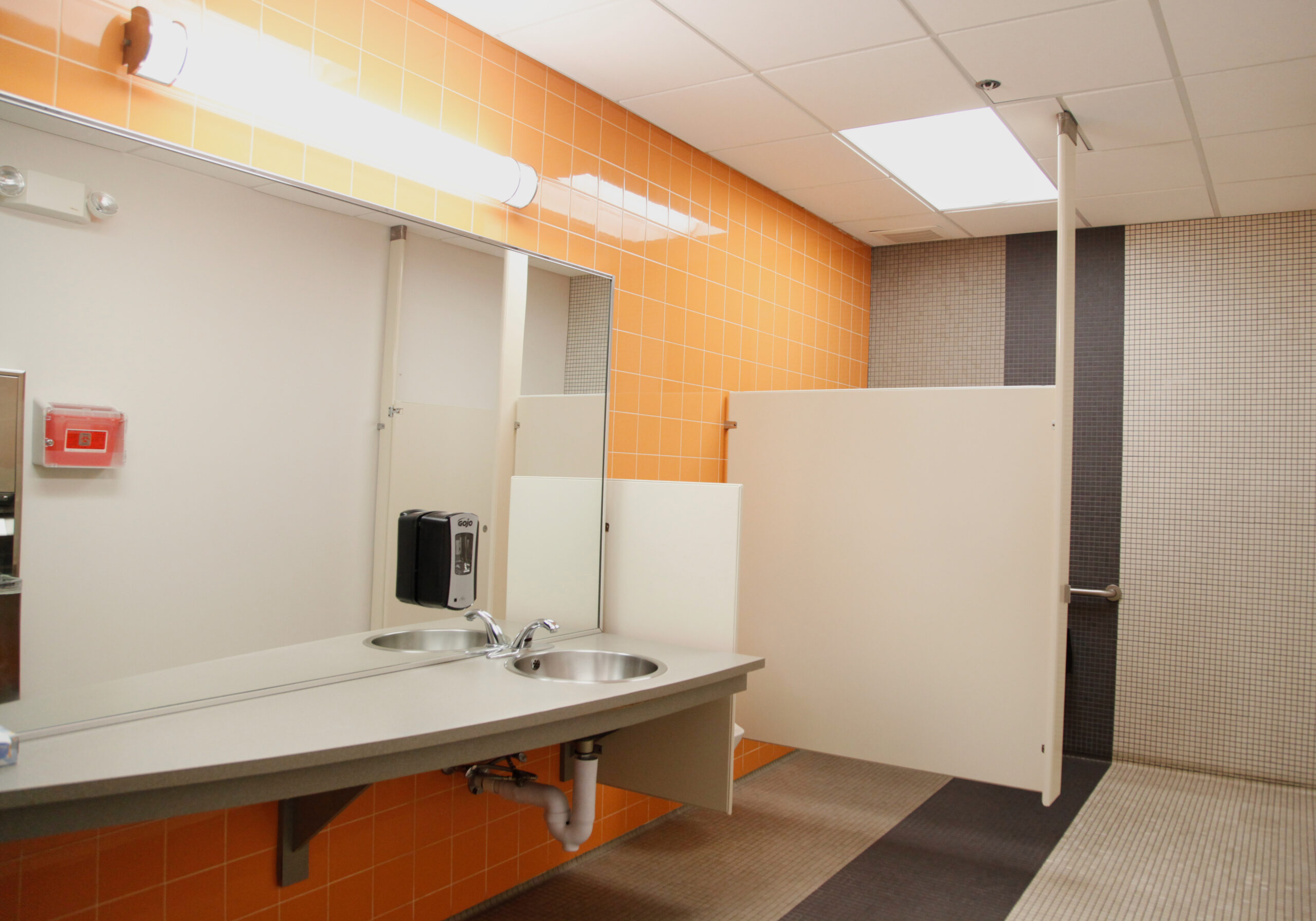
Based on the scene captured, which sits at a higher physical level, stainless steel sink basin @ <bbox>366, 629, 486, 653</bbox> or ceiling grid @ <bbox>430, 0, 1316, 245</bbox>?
ceiling grid @ <bbox>430, 0, 1316, 245</bbox>

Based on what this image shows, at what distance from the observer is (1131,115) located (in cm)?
284

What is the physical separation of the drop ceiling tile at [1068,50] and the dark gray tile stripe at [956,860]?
2.39 meters

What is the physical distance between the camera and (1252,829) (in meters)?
3.25

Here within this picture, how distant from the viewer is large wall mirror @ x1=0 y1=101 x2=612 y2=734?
4.89ft

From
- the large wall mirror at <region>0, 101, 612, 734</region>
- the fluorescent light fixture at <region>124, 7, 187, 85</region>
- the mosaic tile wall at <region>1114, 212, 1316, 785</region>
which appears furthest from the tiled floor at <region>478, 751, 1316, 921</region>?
the fluorescent light fixture at <region>124, 7, 187, 85</region>

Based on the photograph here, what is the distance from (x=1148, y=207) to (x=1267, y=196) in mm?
410

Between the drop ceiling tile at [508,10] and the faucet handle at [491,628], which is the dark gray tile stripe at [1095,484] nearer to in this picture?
the drop ceiling tile at [508,10]

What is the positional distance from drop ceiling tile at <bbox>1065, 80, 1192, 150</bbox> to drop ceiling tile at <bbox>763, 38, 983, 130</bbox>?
34 centimetres

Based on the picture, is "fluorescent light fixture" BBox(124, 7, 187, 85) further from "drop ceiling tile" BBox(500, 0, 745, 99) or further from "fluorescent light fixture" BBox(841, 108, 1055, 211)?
"fluorescent light fixture" BBox(841, 108, 1055, 211)

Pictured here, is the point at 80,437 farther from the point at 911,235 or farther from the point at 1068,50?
the point at 911,235

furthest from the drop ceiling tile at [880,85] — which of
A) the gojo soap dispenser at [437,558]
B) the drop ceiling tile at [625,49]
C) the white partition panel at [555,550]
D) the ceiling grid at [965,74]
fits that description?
the gojo soap dispenser at [437,558]

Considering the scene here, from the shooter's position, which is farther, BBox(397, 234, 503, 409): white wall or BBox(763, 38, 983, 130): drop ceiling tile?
BBox(763, 38, 983, 130): drop ceiling tile

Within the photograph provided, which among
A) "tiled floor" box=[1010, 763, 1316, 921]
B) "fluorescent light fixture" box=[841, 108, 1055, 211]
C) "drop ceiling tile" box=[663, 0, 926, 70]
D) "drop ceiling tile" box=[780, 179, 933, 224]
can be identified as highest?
"fluorescent light fixture" box=[841, 108, 1055, 211]

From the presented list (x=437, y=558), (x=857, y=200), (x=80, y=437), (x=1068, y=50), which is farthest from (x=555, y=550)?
(x=857, y=200)
